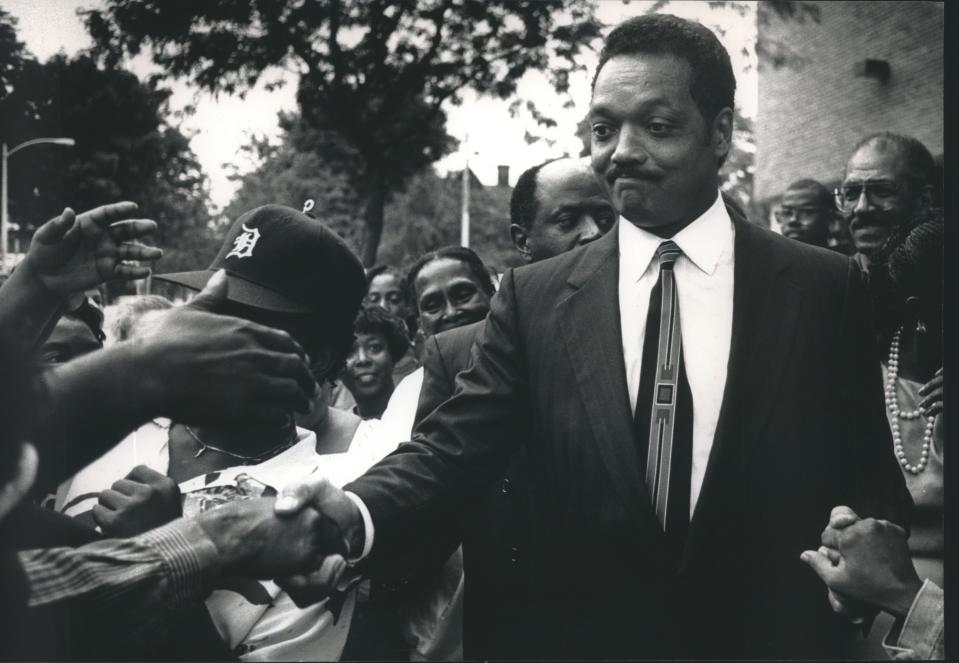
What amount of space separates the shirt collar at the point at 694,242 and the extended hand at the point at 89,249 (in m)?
1.17

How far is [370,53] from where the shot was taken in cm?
736

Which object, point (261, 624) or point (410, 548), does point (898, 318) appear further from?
point (261, 624)

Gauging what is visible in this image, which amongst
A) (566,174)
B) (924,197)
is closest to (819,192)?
(924,197)

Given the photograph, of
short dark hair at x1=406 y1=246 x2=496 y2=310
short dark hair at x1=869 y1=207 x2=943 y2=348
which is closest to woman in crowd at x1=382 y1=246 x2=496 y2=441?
short dark hair at x1=406 y1=246 x2=496 y2=310

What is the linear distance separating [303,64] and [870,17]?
31.3 ft

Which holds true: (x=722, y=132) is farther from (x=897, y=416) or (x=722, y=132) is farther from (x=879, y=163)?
(x=879, y=163)

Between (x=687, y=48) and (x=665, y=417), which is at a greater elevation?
(x=687, y=48)

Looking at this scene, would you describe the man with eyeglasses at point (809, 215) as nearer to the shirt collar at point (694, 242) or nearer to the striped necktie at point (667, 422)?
the shirt collar at point (694, 242)

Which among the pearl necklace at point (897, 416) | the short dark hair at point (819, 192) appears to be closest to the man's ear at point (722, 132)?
the pearl necklace at point (897, 416)

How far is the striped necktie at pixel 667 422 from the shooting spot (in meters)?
2.19

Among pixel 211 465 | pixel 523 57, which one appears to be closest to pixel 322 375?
pixel 211 465

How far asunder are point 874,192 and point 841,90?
10.7 metres

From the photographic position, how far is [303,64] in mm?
6938

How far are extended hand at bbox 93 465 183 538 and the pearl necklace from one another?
2.09 m
